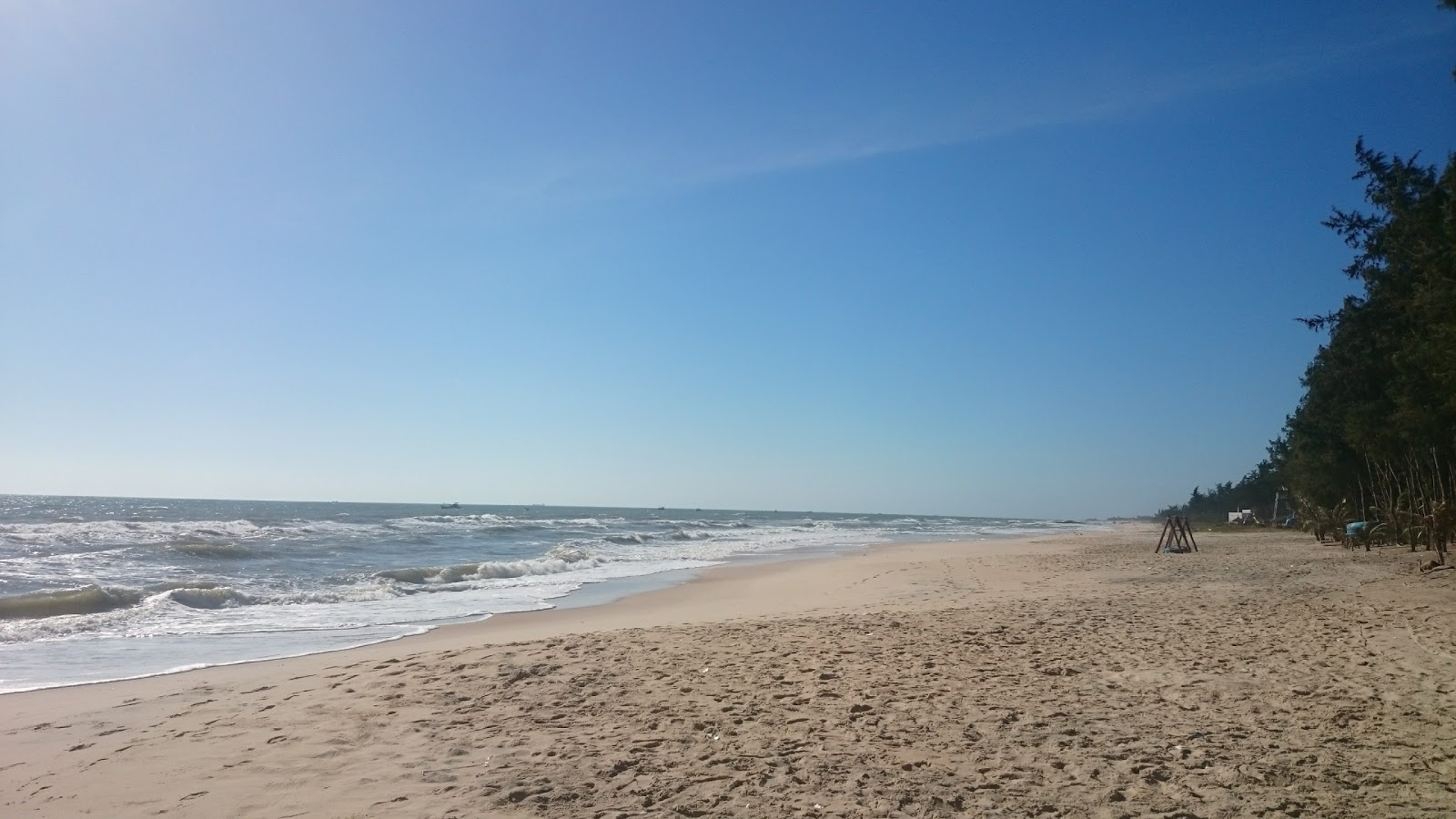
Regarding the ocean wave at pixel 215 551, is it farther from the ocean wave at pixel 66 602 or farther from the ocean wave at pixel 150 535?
the ocean wave at pixel 66 602

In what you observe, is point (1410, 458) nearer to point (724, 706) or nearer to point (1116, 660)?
point (1116, 660)

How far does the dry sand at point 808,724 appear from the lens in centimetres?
471

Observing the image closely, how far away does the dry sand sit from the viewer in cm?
471

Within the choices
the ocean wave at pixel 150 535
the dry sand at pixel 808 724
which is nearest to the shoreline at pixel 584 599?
the dry sand at pixel 808 724

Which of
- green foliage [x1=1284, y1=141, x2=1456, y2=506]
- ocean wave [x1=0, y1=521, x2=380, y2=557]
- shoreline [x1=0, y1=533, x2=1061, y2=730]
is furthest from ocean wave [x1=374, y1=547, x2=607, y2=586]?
green foliage [x1=1284, y1=141, x2=1456, y2=506]

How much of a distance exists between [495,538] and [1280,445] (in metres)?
42.2

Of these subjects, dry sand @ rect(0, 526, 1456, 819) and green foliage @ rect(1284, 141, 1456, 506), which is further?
green foliage @ rect(1284, 141, 1456, 506)

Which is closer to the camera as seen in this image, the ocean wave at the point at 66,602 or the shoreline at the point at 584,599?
the shoreline at the point at 584,599

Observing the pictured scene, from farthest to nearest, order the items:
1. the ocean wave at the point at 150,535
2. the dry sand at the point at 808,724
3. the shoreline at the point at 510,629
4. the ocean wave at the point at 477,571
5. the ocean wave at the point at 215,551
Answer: the ocean wave at the point at 150,535
the ocean wave at the point at 215,551
the ocean wave at the point at 477,571
the shoreline at the point at 510,629
the dry sand at the point at 808,724

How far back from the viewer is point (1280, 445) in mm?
47688

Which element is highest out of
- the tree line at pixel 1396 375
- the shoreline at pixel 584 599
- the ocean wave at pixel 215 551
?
the tree line at pixel 1396 375

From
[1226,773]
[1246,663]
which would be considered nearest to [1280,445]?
[1246,663]

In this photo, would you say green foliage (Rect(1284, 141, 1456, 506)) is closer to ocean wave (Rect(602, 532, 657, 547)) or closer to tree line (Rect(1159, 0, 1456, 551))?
tree line (Rect(1159, 0, 1456, 551))

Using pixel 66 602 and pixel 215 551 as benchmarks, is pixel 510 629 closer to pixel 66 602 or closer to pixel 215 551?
pixel 66 602
